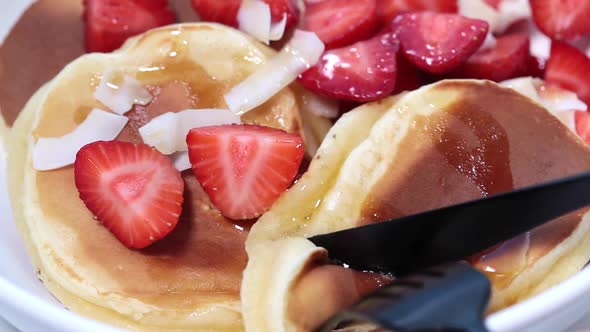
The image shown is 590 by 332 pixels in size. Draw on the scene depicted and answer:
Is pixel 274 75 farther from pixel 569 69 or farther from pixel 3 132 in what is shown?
pixel 569 69

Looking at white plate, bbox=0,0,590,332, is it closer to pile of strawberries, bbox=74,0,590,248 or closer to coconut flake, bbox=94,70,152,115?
pile of strawberries, bbox=74,0,590,248

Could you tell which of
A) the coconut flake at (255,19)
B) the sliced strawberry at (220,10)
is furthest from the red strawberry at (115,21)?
the coconut flake at (255,19)

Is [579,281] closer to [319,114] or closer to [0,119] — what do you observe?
[319,114]

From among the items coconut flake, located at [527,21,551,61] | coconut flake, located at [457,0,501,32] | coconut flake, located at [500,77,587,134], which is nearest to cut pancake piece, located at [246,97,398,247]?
coconut flake, located at [500,77,587,134]

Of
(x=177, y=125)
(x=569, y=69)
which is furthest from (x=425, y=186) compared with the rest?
(x=569, y=69)


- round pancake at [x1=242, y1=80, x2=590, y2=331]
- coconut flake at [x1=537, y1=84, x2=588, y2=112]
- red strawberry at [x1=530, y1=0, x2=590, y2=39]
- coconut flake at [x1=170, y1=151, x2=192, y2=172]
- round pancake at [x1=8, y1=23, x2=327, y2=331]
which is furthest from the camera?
red strawberry at [x1=530, y1=0, x2=590, y2=39]

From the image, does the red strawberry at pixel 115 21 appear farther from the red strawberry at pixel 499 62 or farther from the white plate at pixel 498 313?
the red strawberry at pixel 499 62
